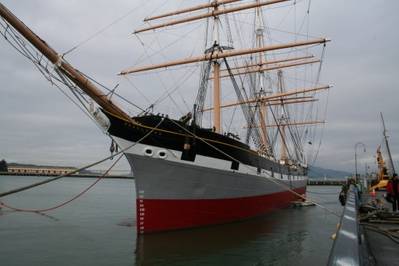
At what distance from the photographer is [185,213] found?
1325 cm

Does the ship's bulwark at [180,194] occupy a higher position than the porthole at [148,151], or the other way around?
the porthole at [148,151]

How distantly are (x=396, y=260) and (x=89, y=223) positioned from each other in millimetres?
15188

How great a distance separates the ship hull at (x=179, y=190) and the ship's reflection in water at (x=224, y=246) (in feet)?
1.36

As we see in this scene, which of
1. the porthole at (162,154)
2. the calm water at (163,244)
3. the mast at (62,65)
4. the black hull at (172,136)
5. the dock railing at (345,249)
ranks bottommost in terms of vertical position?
the calm water at (163,244)

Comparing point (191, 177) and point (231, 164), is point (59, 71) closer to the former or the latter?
point (191, 177)

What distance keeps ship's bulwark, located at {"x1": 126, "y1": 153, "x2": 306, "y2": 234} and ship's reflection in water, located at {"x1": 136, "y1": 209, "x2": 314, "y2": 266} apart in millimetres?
373

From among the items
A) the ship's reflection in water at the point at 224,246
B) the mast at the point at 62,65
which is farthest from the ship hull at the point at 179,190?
the mast at the point at 62,65

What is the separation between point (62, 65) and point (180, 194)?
5.59 metres

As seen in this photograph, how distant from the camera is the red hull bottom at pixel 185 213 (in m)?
12.6

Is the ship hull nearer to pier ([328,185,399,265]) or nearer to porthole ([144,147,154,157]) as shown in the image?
porthole ([144,147,154,157])

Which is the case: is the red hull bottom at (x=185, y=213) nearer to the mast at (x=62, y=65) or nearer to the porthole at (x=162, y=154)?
the porthole at (x=162, y=154)

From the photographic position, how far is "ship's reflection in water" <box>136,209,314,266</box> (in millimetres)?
9969

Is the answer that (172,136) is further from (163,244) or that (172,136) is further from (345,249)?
(345,249)

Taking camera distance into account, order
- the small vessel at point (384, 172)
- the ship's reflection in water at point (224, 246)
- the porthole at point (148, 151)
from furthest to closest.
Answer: the small vessel at point (384, 172) < the porthole at point (148, 151) < the ship's reflection in water at point (224, 246)
